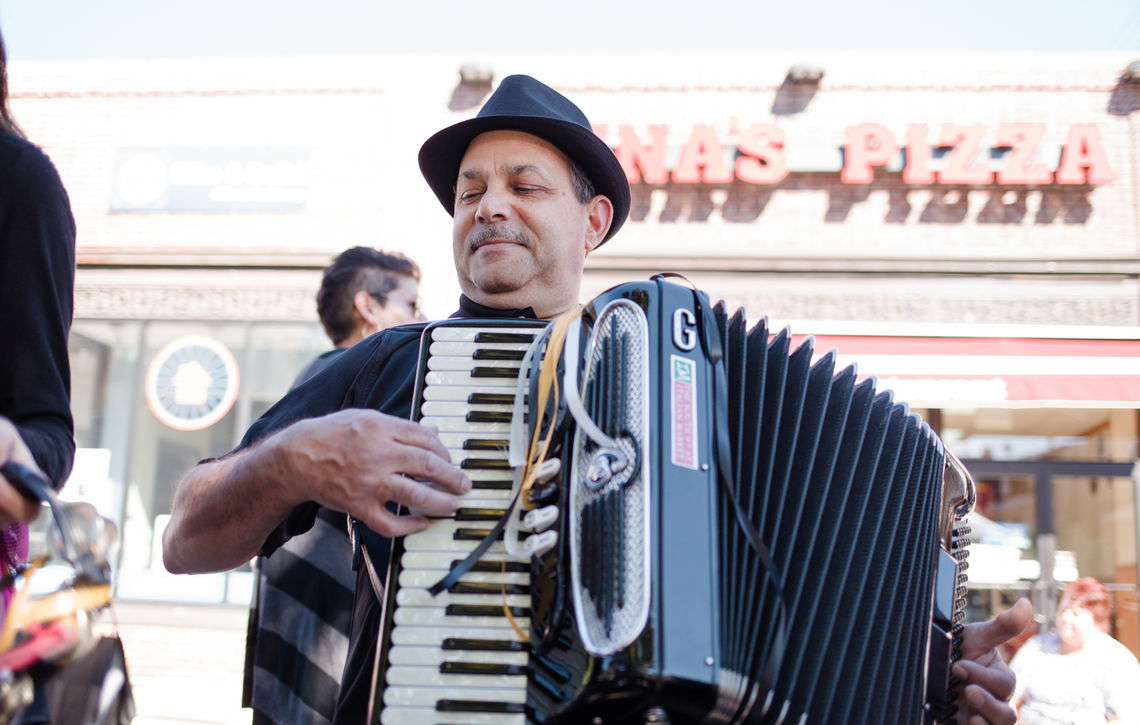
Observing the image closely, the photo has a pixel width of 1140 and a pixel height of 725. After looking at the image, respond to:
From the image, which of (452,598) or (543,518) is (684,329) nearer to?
(543,518)

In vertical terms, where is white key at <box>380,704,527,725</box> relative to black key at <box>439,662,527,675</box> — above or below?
below

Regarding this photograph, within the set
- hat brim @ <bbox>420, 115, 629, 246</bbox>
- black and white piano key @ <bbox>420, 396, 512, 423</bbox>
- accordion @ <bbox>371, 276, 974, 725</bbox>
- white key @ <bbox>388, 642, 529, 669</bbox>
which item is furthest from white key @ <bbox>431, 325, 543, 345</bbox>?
hat brim @ <bbox>420, 115, 629, 246</bbox>

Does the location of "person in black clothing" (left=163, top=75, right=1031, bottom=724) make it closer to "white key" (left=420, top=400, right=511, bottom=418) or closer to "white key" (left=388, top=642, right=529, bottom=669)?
"white key" (left=420, top=400, right=511, bottom=418)

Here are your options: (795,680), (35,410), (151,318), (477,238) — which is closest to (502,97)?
(477,238)

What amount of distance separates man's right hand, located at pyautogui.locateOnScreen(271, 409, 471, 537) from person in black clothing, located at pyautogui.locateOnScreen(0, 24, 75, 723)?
12.2 inches

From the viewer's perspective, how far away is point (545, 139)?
1.95m

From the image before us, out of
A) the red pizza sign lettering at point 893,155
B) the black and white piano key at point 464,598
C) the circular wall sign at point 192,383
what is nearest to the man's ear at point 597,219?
the black and white piano key at point 464,598

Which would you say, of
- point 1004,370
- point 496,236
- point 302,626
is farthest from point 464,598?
point 1004,370

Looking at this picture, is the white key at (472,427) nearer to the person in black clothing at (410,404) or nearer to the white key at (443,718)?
the person in black clothing at (410,404)

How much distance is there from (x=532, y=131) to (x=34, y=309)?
3.47 feet

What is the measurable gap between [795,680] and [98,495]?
8.23m

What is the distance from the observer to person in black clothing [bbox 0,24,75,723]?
3.77ft

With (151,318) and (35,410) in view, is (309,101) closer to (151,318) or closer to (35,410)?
(151,318)

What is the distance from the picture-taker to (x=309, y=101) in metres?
8.24
